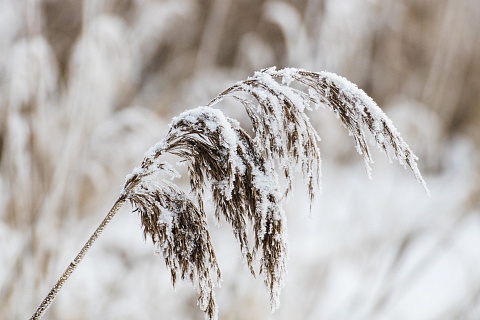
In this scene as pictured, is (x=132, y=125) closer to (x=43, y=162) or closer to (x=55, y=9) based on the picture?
(x=43, y=162)

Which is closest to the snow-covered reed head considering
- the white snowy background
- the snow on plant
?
the snow on plant

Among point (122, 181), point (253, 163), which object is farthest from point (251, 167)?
point (122, 181)

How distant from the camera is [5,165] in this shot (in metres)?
2.31

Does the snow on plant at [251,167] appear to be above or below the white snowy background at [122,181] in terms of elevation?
below

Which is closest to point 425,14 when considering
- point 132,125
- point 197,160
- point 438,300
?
point 438,300

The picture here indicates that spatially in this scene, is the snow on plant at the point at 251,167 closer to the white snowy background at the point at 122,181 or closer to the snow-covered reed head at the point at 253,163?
the snow-covered reed head at the point at 253,163

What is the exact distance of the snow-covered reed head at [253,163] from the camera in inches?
25.2

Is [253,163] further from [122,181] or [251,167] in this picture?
[122,181]

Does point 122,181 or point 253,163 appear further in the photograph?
point 122,181

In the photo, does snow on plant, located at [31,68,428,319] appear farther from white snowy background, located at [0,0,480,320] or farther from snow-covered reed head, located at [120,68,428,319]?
white snowy background, located at [0,0,480,320]

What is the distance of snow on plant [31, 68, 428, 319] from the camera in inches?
25.2

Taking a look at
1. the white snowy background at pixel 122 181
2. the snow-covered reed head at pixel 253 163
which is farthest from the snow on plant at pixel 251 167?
the white snowy background at pixel 122 181

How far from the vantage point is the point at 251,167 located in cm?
65

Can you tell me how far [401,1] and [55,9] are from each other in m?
3.83
